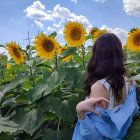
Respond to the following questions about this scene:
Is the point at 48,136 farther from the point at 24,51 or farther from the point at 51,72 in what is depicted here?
the point at 24,51

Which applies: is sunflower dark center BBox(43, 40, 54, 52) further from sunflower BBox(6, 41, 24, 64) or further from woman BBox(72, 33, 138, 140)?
woman BBox(72, 33, 138, 140)

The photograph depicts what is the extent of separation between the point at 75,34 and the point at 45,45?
28 cm

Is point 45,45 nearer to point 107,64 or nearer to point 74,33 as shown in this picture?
point 74,33

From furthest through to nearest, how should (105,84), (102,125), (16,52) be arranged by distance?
1. (16,52)
2. (105,84)
3. (102,125)

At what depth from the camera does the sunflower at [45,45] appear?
386 cm

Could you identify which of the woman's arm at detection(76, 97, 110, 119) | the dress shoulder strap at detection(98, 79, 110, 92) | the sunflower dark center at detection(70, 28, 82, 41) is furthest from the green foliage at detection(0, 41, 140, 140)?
the woman's arm at detection(76, 97, 110, 119)

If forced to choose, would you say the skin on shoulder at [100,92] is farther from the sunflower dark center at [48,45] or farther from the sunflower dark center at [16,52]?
the sunflower dark center at [16,52]

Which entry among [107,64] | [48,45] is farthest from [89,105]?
[48,45]

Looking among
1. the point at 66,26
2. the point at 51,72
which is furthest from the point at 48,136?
the point at 66,26

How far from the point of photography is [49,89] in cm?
349

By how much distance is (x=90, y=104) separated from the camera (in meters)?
2.95

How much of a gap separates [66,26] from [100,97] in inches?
50.0

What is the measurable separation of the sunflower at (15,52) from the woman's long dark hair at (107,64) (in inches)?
34.9

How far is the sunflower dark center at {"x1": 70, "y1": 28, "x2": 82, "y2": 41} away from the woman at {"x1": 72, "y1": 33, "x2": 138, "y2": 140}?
59cm
